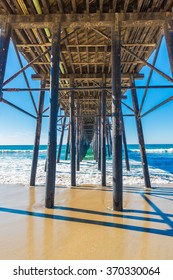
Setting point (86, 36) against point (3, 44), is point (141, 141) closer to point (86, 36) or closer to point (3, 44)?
point (86, 36)

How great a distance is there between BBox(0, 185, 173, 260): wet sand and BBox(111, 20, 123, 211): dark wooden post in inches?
14.0

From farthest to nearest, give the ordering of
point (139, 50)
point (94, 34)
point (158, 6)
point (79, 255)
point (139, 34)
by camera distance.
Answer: point (139, 50) < point (94, 34) < point (139, 34) < point (158, 6) < point (79, 255)

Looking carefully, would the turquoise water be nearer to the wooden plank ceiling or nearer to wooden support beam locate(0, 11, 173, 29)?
the wooden plank ceiling

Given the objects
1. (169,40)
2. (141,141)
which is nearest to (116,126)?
(169,40)

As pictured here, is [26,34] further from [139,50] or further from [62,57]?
[139,50]

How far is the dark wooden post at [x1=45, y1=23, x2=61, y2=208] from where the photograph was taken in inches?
162

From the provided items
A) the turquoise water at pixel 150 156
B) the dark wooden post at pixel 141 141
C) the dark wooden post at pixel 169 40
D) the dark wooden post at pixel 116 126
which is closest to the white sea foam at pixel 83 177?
the dark wooden post at pixel 141 141

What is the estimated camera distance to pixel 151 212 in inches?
149

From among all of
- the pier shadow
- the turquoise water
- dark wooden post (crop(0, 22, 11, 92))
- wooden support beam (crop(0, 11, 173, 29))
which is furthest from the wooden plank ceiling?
the turquoise water

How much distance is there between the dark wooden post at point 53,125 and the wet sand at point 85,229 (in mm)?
385

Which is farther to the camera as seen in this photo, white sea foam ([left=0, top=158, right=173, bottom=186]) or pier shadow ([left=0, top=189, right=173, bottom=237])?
white sea foam ([left=0, top=158, right=173, bottom=186])

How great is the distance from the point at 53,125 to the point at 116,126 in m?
1.39
